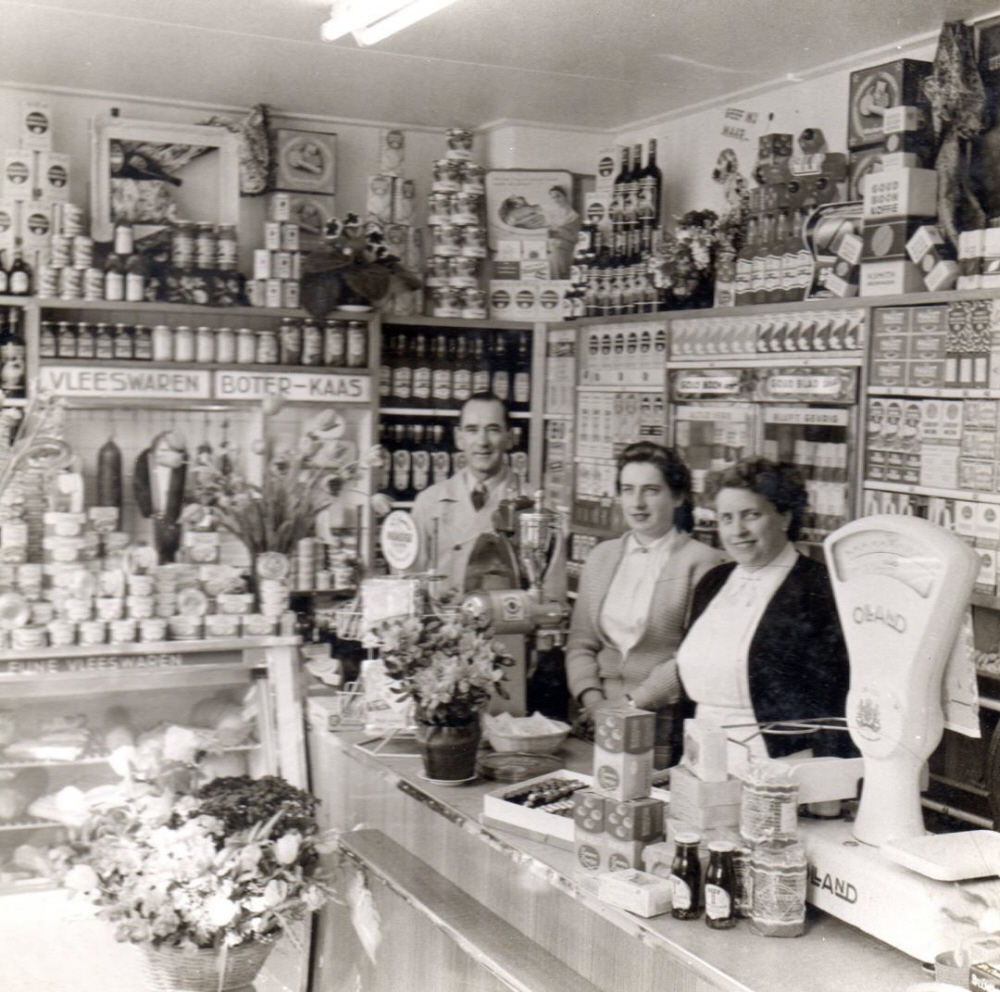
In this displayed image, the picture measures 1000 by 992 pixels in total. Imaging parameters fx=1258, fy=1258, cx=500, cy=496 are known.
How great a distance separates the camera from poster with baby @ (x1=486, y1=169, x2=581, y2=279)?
20.9 ft

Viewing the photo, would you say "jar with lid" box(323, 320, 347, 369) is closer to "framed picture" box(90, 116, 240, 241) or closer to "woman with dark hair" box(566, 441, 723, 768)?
"framed picture" box(90, 116, 240, 241)

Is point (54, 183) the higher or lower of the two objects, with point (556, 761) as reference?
higher

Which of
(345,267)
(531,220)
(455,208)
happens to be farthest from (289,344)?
(531,220)

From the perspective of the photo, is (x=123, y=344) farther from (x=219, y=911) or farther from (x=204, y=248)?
(x=219, y=911)

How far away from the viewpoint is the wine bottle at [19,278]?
17.7ft

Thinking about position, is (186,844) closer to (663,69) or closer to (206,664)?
(206,664)

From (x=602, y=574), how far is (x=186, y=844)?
221 cm

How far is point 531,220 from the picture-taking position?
21.1 ft

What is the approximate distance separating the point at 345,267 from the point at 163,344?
2.94 feet

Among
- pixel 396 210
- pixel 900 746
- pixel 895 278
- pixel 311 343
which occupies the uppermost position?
pixel 396 210

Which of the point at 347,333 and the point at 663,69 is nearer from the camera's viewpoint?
the point at 663,69

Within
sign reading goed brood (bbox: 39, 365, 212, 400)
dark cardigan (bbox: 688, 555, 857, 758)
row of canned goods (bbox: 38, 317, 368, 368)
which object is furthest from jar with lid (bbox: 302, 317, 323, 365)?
dark cardigan (bbox: 688, 555, 857, 758)

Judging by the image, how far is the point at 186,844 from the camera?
2.79 m

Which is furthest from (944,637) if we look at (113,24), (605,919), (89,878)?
(113,24)
